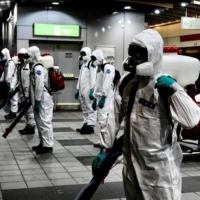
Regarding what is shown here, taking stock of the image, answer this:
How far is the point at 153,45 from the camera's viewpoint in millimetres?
2947

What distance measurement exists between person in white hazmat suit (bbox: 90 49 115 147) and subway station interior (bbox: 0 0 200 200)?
4.6 inches

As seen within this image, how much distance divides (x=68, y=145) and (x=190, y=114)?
5263 mm

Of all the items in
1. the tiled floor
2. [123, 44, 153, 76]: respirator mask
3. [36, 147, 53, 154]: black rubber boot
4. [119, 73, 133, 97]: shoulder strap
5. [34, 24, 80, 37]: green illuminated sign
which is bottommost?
the tiled floor

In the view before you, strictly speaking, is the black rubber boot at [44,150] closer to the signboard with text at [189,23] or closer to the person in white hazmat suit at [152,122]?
the person in white hazmat suit at [152,122]

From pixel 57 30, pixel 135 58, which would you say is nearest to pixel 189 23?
A: pixel 57 30

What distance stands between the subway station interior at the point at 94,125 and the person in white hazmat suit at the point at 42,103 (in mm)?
39

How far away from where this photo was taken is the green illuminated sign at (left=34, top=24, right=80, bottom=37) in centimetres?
Result: 1248

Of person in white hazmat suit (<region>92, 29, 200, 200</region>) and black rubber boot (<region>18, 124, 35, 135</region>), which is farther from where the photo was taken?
black rubber boot (<region>18, 124, 35, 135</region>)

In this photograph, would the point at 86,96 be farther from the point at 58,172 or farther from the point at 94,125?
the point at 58,172

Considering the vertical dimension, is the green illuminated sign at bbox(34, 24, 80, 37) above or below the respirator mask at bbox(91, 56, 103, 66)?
above

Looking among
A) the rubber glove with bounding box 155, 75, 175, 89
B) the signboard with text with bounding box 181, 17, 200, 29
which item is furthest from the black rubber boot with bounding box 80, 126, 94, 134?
the rubber glove with bounding box 155, 75, 175, 89

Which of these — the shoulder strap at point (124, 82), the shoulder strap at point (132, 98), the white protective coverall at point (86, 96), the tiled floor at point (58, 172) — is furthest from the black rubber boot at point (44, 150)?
the shoulder strap at point (132, 98)

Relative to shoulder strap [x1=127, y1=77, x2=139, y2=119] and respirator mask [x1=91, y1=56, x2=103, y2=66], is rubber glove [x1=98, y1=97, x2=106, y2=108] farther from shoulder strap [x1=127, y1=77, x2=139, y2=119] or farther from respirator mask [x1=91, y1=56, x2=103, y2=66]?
shoulder strap [x1=127, y1=77, x2=139, y2=119]

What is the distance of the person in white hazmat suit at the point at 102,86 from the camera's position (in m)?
7.72
